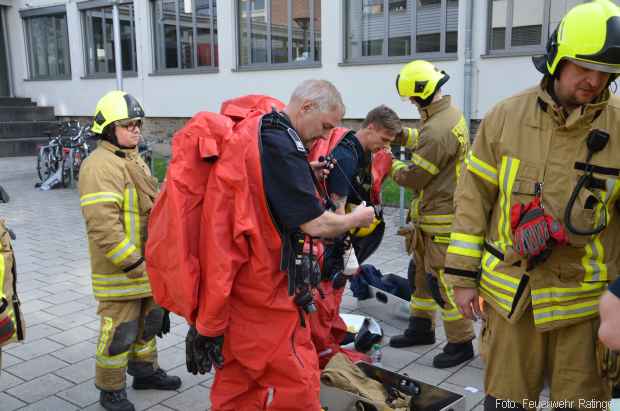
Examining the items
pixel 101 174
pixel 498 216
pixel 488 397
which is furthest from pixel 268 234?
pixel 101 174

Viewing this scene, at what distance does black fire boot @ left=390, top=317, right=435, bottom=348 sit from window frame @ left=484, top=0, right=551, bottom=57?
25.2ft

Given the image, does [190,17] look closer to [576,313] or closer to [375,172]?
[375,172]

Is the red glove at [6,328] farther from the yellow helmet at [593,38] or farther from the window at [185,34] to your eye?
the window at [185,34]

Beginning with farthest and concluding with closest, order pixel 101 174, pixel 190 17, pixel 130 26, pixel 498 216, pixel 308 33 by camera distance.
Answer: pixel 130 26 → pixel 190 17 → pixel 308 33 → pixel 101 174 → pixel 498 216

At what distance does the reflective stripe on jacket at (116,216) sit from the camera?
361cm

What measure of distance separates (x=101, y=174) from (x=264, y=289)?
5.09 ft

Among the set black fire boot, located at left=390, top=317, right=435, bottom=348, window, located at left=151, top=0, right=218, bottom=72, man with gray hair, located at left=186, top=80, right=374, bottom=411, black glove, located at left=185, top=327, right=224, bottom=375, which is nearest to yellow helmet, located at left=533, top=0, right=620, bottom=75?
man with gray hair, located at left=186, top=80, right=374, bottom=411

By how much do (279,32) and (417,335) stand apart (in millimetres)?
11520

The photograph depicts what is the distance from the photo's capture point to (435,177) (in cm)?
446

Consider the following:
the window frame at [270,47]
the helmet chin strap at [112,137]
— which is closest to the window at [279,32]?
the window frame at [270,47]

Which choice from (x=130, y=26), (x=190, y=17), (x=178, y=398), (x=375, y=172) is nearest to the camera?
(x=178, y=398)

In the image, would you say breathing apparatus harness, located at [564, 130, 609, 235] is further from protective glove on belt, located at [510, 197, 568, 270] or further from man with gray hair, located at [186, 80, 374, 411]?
man with gray hair, located at [186, 80, 374, 411]

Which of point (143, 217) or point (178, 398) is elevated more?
point (143, 217)

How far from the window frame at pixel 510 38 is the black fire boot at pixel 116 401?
31.5 feet
